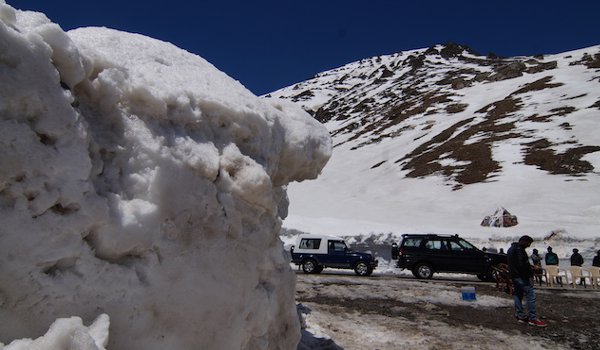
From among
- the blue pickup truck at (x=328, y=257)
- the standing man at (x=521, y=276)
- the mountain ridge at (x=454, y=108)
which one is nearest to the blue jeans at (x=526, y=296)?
the standing man at (x=521, y=276)

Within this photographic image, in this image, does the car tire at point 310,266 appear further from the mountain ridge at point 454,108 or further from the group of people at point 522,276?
the mountain ridge at point 454,108

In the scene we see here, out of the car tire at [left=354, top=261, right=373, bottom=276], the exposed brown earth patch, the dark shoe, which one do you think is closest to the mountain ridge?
the exposed brown earth patch

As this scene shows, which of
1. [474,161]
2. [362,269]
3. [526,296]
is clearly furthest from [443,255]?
[474,161]

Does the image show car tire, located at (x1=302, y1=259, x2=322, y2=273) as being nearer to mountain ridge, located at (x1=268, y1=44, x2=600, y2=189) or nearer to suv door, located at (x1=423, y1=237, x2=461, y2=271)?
suv door, located at (x1=423, y1=237, x2=461, y2=271)

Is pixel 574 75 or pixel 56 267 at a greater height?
pixel 574 75

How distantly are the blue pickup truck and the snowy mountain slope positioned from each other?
424cm

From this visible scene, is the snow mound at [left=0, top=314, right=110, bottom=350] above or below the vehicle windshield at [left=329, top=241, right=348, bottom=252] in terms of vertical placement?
below

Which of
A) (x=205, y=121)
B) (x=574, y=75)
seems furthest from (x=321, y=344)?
(x=574, y=75)

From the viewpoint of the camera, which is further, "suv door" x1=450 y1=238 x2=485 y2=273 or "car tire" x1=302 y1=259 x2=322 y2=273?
"car tire" x1=302 y1=259 x2=322 y2=273

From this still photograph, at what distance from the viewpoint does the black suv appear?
18.6 m

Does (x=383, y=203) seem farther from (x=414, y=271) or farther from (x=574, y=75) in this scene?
(x=574, y=75)

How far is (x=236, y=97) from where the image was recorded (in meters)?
3.81

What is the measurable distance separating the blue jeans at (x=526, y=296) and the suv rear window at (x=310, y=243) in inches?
451

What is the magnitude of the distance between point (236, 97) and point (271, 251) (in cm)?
130
